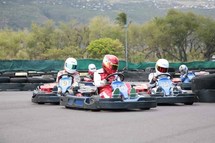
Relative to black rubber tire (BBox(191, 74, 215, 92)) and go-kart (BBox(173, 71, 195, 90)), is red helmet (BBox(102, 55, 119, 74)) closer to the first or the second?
black rubber tire (BBox(191, 74, 215, 92))

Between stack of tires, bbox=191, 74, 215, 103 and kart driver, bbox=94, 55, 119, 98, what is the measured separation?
331 cm

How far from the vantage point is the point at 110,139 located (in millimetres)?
6324

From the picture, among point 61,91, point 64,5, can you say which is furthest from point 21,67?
point 64,5

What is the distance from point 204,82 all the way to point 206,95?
1.17ft

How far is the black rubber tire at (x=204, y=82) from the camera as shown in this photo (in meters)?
13.1

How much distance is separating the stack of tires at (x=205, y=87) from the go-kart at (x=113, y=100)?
316 cm

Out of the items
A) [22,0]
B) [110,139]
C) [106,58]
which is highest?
[22,0]

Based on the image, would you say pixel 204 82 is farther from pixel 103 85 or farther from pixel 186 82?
pixel 186 82

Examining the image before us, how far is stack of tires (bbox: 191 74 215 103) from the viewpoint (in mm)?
13156

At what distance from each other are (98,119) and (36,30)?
80890mm

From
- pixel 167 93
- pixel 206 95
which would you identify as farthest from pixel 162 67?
pixel 206 95

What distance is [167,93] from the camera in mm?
12047

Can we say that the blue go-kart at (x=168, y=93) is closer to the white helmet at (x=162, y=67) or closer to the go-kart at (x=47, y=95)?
the white helmet at (x=162, y=67)

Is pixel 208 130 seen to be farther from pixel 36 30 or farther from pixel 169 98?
pixel 36 30
